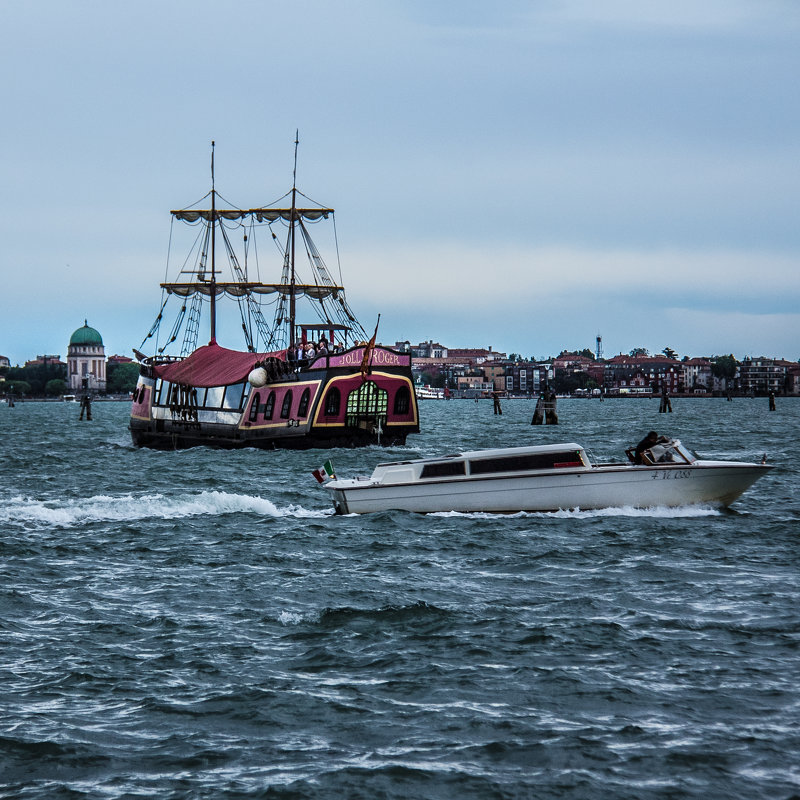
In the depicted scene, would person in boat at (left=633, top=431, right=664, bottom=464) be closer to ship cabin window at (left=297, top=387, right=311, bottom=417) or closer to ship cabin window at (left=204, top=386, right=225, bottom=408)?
ship cabin window at (left=297, top=387, right=311, bottom=417)

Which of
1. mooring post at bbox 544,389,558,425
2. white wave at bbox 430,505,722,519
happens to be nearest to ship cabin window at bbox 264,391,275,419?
white wave at bbox 430,505,722,519

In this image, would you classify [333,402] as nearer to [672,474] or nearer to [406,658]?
[672,474]

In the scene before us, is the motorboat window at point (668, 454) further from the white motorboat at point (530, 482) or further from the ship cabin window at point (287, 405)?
the ship cabin window at point (287, 405)

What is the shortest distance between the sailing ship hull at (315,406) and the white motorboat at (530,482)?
2779 centimetres

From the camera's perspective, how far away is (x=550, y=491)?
25.8 meters

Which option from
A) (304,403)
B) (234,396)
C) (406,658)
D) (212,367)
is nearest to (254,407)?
(234,396)

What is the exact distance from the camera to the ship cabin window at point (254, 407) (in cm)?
5638

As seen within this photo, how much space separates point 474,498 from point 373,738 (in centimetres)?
1498

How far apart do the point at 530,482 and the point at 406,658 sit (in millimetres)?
12117

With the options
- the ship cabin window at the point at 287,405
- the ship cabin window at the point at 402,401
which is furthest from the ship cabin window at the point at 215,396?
the ship cabin window at the point at 402,401

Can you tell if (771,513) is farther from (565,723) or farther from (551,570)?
(565,723)

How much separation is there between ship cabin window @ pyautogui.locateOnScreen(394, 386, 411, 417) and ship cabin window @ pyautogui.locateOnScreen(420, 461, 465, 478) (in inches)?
1227

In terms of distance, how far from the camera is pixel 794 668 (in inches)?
526

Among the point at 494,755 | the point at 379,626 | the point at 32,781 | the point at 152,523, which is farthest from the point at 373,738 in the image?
the point at 152,523
